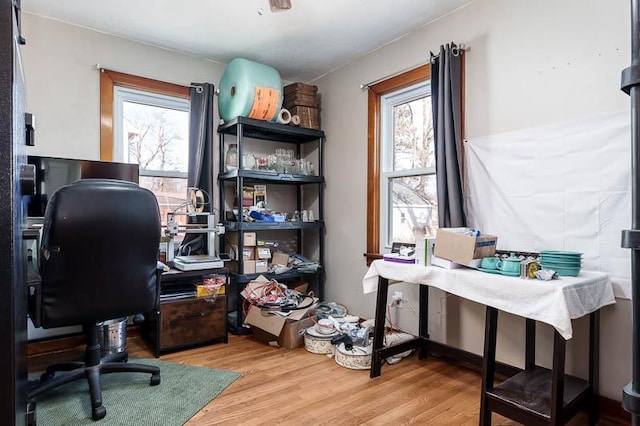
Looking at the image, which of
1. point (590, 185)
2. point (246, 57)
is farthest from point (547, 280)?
point (246, 57)

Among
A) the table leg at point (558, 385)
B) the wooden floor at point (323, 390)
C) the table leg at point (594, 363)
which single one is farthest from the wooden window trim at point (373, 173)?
the table leg at point (558, 385)

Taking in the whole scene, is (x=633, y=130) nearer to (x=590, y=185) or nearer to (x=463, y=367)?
(x=590, y=185)

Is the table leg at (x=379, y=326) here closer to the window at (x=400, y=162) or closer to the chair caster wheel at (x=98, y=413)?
the window at (x=400, y=162)

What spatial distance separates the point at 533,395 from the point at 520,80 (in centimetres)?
175

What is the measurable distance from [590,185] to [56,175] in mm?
3320

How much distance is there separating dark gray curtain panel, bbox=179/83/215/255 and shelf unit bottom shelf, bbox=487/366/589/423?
248 cm

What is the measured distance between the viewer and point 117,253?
6.25ft

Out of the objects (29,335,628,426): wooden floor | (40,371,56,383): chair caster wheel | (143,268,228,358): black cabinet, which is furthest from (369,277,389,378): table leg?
(40,371,56,383): chair caster wheel

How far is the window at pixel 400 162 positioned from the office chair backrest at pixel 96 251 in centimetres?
186

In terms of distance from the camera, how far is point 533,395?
1.71 meters

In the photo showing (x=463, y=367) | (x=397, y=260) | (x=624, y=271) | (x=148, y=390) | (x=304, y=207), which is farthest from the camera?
(x=304, y=207)

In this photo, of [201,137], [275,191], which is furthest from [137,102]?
[275,191]

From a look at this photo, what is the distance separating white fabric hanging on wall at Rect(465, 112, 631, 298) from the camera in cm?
187

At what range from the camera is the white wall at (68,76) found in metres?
2.71
